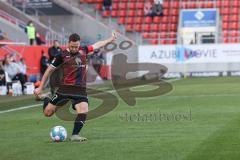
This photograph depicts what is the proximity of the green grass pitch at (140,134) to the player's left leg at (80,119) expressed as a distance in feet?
0.58

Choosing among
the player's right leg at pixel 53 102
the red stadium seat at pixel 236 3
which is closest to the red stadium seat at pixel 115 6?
the red stadium seat at pixel 236 3

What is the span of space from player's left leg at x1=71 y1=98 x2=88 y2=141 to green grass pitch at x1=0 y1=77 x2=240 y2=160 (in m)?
0.18

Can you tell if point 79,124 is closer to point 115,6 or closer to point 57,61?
Answer: point 57,61

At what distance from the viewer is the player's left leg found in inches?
474

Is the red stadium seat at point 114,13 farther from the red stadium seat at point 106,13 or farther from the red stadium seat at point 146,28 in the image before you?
the red stadium seat at point 146,28

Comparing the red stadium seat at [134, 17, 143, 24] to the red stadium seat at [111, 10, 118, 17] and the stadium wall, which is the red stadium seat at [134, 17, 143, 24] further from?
the stadium wall

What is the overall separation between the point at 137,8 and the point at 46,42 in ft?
35.4

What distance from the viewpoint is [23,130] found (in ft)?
Answer: 46.5

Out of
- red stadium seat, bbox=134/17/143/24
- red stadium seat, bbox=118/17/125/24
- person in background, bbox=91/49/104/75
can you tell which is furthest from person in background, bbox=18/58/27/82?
red stadium seat, bbox=134/17/143/24

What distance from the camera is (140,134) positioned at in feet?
41.5

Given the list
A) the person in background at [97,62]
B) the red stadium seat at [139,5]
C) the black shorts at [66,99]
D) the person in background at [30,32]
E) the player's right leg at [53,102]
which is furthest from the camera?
the red stadium seat at [139,5]

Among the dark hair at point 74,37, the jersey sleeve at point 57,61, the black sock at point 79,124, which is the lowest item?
the black sock at point 79,124

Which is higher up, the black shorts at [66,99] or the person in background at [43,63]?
the black shorts at [66,99]

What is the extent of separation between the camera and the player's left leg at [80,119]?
12.0 m
